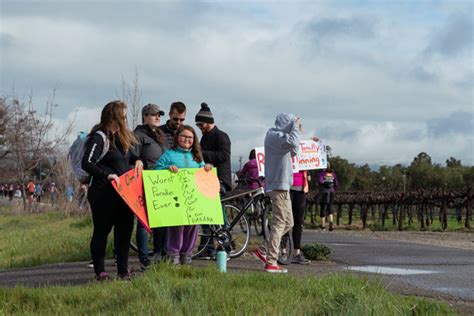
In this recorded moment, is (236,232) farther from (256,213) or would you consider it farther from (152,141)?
(152,141)

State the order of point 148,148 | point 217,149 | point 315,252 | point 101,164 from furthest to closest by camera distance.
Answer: point 315,252 → point 217,149 → point 148,148 → point 101,164

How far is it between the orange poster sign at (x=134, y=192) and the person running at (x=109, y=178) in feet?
0.19

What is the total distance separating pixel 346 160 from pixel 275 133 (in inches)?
4132

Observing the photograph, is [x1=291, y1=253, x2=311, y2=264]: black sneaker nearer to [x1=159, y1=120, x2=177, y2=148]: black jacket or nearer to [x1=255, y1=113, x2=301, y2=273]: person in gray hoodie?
[x1=255, y1=113, x2=301, y2=273]: person in gray hoodie

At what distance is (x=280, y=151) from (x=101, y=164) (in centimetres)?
216

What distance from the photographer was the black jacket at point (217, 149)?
1001 cm

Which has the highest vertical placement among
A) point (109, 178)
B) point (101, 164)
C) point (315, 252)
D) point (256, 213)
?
point (101, 164)

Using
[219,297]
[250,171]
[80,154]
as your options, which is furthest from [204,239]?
[219,297]

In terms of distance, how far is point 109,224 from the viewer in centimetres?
823

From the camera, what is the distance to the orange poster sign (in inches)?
324

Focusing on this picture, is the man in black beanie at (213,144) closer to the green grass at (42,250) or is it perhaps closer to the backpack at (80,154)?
the backpack at (80,154)

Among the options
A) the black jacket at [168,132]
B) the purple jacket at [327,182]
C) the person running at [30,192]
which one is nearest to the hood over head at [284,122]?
the black jacket at [168,132]

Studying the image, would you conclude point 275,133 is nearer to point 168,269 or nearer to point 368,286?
point 168,269

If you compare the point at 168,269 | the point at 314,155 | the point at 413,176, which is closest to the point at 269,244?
the point at 168,269
